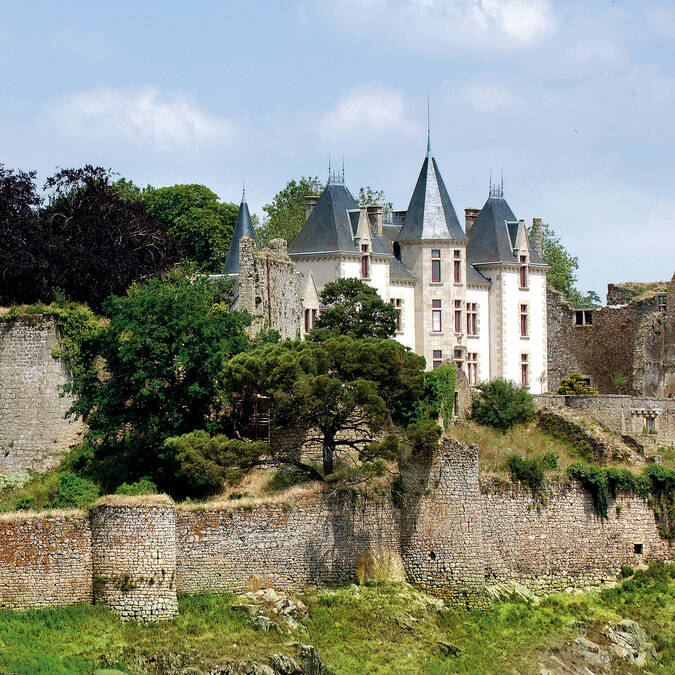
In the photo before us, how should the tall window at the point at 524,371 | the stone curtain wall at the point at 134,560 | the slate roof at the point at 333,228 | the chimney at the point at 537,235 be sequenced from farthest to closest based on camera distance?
the chimney at the point at 537,235, the tall window at the point at 524,371, the slate roof at the point at 333,228, the stone curtain wall at the point at 134,560

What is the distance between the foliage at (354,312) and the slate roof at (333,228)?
127 inches

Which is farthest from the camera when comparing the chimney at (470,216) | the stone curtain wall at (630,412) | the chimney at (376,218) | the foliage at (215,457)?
the chimney at (470,216)

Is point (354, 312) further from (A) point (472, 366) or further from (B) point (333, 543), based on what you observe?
(B) point (333, 543)

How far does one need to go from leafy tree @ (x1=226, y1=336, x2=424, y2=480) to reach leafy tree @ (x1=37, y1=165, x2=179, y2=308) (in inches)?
374

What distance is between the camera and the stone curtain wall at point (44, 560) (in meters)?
36.3

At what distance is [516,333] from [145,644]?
32.6 m

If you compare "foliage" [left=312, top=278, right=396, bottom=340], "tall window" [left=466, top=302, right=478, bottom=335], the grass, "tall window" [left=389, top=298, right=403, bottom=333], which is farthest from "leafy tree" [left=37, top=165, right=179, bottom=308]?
the grass

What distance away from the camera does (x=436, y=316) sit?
62188 mm

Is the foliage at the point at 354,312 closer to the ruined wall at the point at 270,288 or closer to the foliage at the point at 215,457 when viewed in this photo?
the ruined wall at the point at 270,288

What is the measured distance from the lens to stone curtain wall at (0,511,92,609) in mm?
36344

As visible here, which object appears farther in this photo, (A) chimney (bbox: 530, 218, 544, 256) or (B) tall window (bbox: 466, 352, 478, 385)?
(A) chimney (bbox: 530, 218, 544, 256)

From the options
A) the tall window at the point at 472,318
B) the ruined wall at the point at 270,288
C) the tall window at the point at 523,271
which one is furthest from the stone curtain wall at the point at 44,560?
the tall window at the point at 523,271

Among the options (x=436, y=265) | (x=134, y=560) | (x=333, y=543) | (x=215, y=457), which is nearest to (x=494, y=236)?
(x=436, y=265)

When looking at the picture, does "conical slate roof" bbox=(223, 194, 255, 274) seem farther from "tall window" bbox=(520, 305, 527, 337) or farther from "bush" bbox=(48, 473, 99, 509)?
"bush" bbox=(48, 473, 99, 509)
